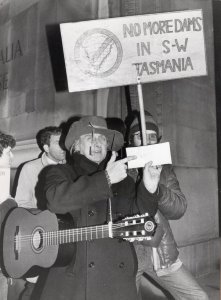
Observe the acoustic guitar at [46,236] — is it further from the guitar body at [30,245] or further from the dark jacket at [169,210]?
the dark jacket at [169,210]

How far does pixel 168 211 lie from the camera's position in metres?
1.51

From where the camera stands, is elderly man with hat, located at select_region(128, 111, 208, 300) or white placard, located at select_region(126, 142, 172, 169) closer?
white placard, located at select_region(126, 142, 172, 169)

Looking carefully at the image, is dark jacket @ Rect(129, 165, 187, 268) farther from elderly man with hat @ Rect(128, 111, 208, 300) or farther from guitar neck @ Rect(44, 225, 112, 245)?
guitar neck @ Rect(44, 225, 112, 245)

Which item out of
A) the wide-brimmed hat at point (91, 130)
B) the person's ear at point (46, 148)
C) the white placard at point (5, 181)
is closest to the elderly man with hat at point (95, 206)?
the wide-brimmed hat at point (91, 130)

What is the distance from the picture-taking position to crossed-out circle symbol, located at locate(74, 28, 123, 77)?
160cm

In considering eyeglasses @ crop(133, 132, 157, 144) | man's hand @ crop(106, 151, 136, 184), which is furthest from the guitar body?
eyeglasses @ crop(133, 132, 157, 144)

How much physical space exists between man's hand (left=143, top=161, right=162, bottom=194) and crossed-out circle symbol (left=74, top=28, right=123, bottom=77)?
0.50 m

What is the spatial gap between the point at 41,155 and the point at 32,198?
0.27 m

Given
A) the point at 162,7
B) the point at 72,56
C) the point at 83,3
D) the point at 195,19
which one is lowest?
the point at 72,56

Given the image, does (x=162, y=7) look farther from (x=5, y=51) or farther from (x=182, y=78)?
(x=5, y=51)

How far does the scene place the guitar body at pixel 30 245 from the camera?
143 centimetres

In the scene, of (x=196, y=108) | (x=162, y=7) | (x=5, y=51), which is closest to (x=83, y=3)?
(x=162, y=7)

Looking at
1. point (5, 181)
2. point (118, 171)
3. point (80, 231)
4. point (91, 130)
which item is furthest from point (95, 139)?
point (5, 181)

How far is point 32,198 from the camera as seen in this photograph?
6.37ft
